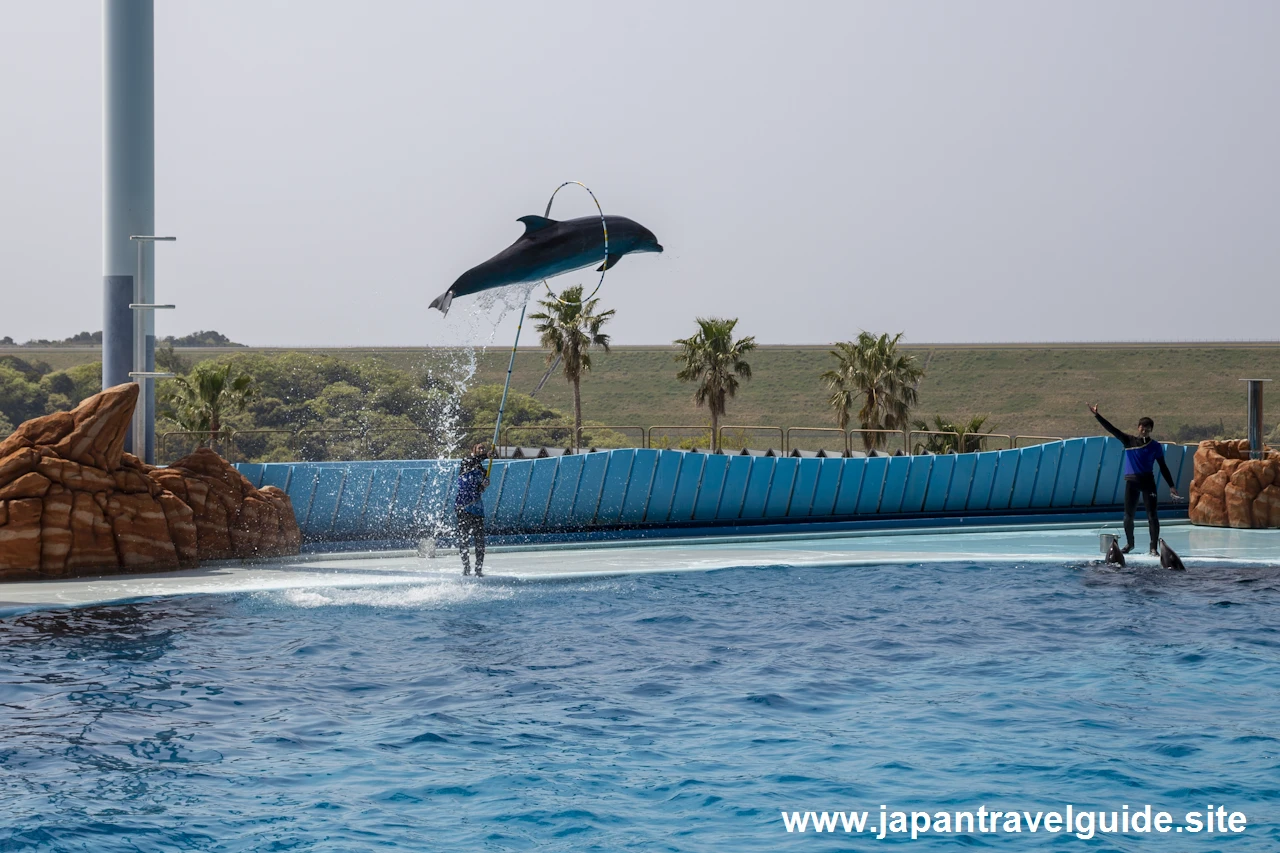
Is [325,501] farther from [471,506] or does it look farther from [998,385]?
[998,385]

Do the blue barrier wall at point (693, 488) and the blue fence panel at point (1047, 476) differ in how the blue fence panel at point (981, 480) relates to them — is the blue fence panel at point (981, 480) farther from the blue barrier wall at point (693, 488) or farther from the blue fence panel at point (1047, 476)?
the blue fence panel at point (1047, 476)

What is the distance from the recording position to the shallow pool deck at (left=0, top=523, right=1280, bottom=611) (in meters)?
12.6

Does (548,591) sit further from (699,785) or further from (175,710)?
(699,785)

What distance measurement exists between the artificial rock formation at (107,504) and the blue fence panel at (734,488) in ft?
21.5

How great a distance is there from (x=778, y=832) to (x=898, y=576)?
8237 mm

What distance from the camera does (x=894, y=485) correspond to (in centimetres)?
1884

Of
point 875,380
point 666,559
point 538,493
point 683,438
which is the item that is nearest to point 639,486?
point 538,493

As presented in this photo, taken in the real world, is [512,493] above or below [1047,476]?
below

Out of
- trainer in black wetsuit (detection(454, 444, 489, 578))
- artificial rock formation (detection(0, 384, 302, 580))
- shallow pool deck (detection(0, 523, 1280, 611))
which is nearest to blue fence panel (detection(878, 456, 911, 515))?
shallow pool deck (detection(0, 523, 1280, 611))

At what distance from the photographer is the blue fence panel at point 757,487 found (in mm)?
17984

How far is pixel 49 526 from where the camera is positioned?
13070mm

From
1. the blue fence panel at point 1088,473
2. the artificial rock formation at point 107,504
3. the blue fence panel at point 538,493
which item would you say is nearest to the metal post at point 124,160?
the artificial rock formation at point 107,504

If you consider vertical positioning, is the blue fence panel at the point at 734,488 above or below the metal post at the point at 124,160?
below

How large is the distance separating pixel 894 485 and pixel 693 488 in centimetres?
334
